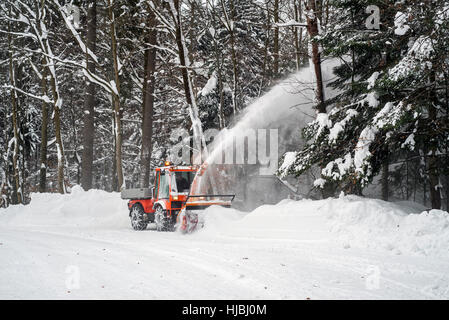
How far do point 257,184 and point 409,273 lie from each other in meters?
15.4

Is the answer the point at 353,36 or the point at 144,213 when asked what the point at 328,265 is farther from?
the point at 144,213

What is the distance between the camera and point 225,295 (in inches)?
175

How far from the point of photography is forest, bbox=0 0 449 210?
8.66 m

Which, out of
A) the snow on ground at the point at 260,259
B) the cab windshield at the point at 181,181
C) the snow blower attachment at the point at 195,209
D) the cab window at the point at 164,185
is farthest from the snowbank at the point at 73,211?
the snow blower attachment at the point at 195,209

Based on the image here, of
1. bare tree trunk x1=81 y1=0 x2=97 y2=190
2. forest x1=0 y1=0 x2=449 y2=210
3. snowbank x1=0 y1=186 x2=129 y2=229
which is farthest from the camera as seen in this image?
bare tree trunk x1=81 y1=0 x2=97 y2=190

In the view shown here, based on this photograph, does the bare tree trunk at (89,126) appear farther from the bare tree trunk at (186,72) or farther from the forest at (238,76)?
the bare tree trunk at (186,72)

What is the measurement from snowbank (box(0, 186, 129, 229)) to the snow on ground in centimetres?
310

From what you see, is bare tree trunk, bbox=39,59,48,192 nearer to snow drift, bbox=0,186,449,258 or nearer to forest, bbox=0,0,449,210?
forest, bbox=0,0,449,210

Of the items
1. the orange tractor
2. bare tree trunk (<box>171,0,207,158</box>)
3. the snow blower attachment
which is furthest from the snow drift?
bare tree trunk (<box>171,0,207,158</box>)

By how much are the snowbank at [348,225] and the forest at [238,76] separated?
2.90 feet

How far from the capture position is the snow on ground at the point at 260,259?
4652mm

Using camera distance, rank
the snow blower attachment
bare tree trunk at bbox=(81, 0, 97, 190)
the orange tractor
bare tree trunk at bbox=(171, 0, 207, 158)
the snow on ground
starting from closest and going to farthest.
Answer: the snow on ground, the snow blower attachment, the orange tractor, bare tree trunk at bbox=(171, 0, 207, 158), bare tree trunk at bbox=(81, 0, 97, 190)
